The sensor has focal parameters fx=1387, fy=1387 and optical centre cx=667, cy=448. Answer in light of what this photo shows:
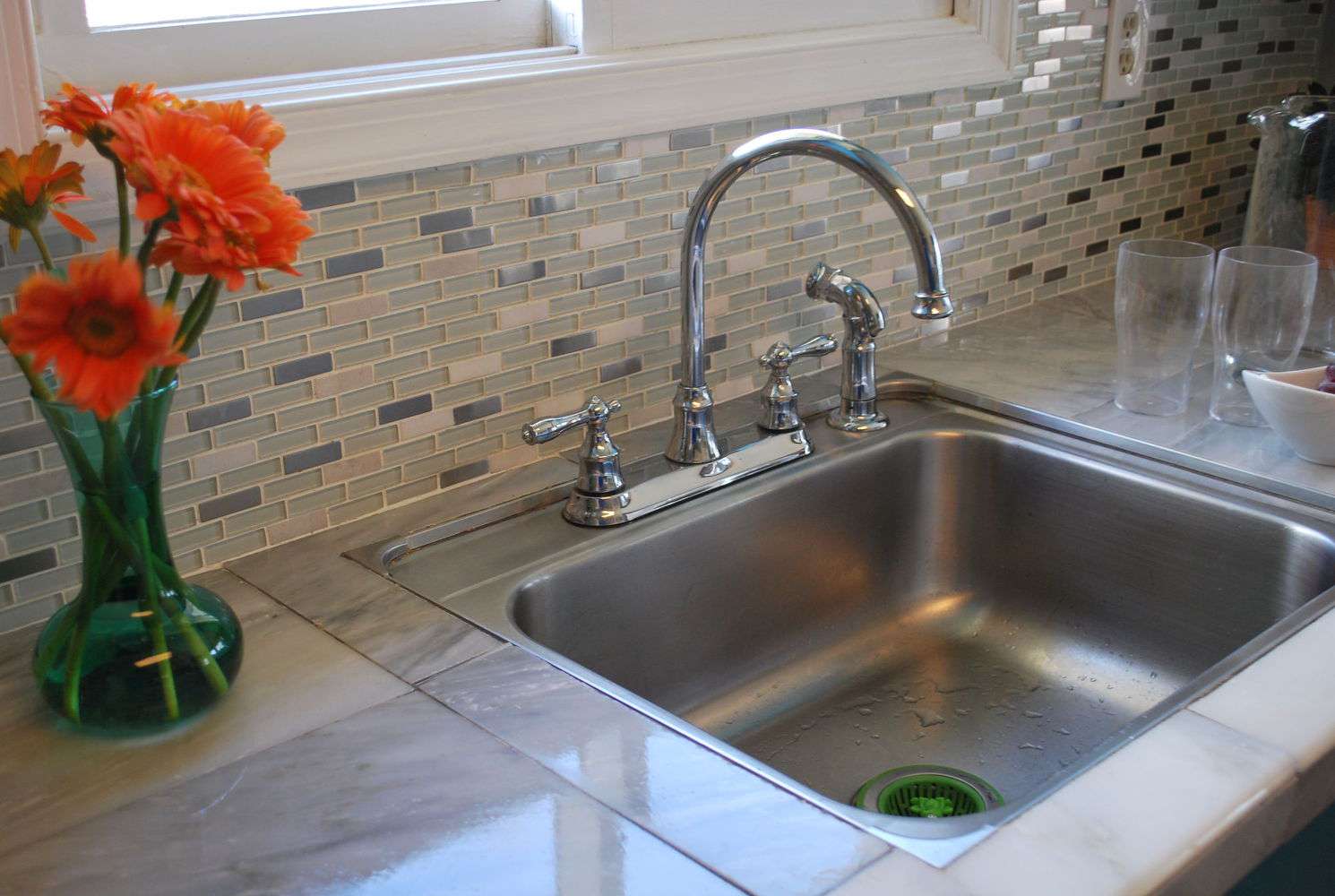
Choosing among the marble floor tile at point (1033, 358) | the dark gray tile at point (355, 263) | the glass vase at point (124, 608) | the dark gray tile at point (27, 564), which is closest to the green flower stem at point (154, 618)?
the glass vase at point (124, 608)

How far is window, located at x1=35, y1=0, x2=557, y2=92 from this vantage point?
1.04 meters

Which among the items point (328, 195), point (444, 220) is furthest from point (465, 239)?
point (328, 195)

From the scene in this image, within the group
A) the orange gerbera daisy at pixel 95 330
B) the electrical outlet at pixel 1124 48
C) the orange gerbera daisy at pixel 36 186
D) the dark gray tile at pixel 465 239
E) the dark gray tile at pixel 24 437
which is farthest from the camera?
the electrical outlet at pixel 1124 48

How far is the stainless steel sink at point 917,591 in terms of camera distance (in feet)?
4.05

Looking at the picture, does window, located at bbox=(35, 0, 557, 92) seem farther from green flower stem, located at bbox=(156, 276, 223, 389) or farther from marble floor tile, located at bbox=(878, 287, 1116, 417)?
marble floor tile, located at bbox=(878, 287, 1116, 417)

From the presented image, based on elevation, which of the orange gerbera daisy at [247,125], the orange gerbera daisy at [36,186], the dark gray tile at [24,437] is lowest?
the dark gray tile at [24,437]

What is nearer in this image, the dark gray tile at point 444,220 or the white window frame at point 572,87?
the white window frame at point 572,87

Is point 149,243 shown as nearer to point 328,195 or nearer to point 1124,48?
point 328,195

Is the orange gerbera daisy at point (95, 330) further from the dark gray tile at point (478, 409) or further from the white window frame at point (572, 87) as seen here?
the dark gray tile at point (478, 409)

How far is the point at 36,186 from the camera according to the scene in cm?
84

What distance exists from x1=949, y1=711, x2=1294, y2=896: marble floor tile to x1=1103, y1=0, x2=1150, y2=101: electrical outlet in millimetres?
1197

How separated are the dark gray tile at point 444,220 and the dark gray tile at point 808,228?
0.44m

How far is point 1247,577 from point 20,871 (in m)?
1.05

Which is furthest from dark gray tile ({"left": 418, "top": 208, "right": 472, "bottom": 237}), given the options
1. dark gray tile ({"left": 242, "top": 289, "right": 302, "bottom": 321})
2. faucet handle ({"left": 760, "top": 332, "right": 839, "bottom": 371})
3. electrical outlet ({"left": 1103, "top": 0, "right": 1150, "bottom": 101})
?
electrical outlet ({"left": 1103, "top": 0, "right": 1150, "bottom": 101})
